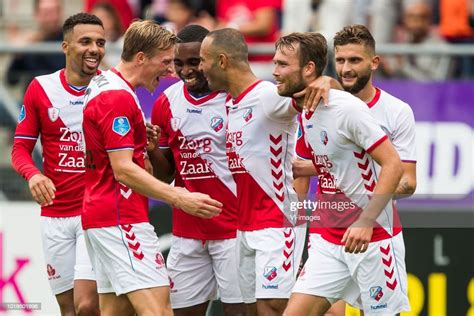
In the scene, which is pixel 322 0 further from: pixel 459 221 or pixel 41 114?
pixel 41 114

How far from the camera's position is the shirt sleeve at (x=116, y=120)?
8.47 m

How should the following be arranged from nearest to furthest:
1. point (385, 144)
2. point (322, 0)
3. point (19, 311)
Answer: point (385, 144)
point (19, 311)
point (322, 0)

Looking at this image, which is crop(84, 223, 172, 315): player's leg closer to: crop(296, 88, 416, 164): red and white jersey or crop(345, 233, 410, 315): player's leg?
crop(345, 233, 410, 315): player's leg

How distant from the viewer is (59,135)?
392 inches

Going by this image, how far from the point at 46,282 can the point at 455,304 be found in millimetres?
3997

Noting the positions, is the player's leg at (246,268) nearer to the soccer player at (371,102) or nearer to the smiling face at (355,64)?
the soccer player at (371,102)

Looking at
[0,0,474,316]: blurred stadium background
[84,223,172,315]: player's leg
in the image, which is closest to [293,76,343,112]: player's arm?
[84,223,172,315]: player's leg

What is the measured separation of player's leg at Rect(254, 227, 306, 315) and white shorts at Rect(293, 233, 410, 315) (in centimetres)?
24

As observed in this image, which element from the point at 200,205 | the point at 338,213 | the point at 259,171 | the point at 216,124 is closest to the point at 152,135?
the point at 216,124

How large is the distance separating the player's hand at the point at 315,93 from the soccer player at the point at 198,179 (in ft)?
3.74

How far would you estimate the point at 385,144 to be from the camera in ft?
27.5

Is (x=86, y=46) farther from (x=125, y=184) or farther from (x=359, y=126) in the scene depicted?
(x=359, y=126)

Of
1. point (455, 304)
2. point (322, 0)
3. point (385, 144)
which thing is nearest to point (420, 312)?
point (455, 304)

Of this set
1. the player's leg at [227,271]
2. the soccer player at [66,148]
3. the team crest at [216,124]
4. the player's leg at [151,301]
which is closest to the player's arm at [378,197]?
the player's leg at [151,301]
